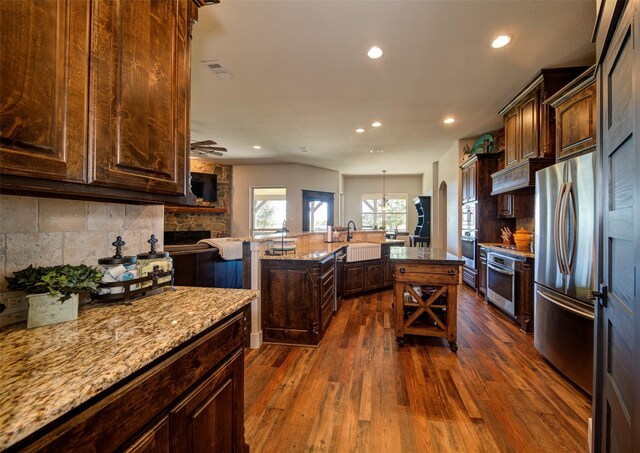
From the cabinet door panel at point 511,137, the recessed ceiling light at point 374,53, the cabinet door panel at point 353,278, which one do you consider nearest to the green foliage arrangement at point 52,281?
the recessed ceiling light at point 374,53

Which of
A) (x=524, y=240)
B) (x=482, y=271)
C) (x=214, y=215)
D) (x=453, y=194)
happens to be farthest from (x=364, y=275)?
(x=214, y=215)

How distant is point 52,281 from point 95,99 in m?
0.65

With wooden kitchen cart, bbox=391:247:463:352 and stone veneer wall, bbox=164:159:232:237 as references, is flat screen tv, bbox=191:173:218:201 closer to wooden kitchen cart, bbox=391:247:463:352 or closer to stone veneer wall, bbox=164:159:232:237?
stone veneer wall, bbox=164:159:232:237

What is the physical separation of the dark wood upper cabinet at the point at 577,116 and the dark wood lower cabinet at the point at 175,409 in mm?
3172

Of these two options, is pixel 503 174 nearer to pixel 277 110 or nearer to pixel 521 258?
pixel 521 258

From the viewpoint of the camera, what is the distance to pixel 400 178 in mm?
10141

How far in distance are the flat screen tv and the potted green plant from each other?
692cm

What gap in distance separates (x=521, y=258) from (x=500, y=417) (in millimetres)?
2094

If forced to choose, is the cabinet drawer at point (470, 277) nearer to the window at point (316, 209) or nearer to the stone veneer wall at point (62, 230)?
the window at point (316, 209)

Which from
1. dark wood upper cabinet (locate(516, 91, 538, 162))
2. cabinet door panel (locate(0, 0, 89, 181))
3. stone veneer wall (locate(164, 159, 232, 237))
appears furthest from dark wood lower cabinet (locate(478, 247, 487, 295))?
stone veneer wall (locate(164, 159, 232, 237))

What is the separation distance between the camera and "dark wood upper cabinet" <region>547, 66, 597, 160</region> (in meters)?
2.36

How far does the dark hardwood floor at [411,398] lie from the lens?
1.62 meters

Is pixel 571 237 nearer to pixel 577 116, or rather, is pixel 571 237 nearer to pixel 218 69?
pixel 577 116

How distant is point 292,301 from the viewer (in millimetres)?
2895
